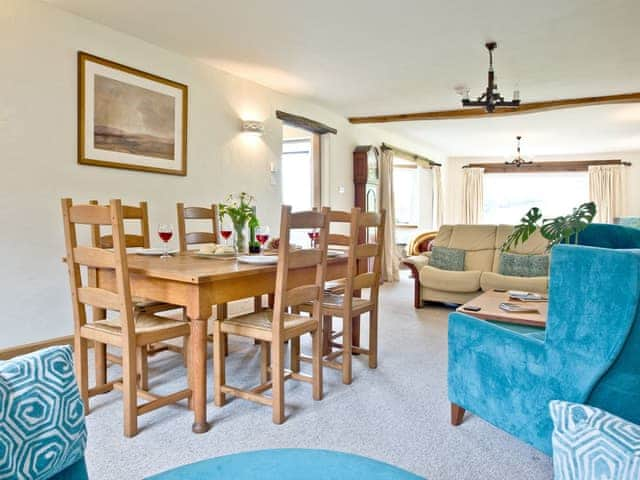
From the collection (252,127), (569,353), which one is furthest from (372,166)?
(569,353)

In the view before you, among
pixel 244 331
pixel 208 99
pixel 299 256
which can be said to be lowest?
pixel 244 331

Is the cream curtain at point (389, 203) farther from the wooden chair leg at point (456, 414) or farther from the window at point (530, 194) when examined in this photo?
the wooden chair leg at point (456, 414)

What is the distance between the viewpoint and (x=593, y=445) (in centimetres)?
101

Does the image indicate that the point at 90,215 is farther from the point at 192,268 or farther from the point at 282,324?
the point at 282,324

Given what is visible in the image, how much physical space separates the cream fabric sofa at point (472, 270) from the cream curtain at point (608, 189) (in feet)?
18.0

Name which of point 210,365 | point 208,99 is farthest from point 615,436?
point 208,99

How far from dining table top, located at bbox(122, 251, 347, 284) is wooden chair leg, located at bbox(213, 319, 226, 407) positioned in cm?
30

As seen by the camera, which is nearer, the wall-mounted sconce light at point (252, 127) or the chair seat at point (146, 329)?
the chair seat at point (146, 329)

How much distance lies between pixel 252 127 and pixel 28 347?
9.33 feet

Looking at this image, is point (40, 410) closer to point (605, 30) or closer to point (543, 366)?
point (543, 366)

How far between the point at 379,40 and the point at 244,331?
2.66 metres

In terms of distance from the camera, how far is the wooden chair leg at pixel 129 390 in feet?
6.54

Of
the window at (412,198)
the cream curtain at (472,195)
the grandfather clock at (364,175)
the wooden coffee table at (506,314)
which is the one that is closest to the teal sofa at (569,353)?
the wooden coffee table at (506,314)

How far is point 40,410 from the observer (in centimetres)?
76
